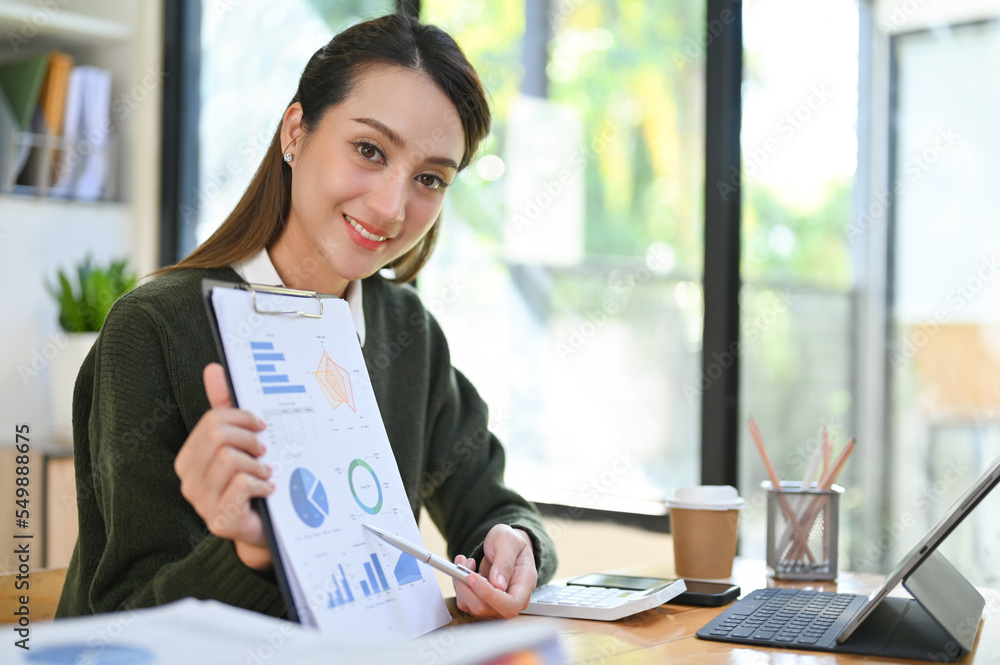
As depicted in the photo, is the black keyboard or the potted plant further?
the potted plant

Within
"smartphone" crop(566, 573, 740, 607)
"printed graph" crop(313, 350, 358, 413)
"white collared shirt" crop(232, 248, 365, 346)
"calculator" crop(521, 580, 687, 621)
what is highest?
"white collared shirt" crop(232, 248, 365, 346)

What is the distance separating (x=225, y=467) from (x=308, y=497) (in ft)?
0.29

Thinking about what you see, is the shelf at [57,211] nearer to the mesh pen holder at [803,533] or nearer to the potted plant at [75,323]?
the potted plant at [75,323]

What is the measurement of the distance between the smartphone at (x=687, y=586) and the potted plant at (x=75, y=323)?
1.63 m

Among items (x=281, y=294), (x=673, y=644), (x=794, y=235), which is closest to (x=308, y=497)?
(x=281, y=294)

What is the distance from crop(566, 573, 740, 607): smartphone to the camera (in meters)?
1.17

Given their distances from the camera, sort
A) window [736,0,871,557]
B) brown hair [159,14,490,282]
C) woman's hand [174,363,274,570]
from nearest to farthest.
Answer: woman's hand [174,363,274,570]
brown hair [159,14,490,282]
window [736,0,871,557]

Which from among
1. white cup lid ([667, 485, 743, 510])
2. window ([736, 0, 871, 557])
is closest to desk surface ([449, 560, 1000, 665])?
white cup lid ([667, 485, 743, 510])

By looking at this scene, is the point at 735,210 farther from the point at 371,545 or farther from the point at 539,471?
the point at 371,545

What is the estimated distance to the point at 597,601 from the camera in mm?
1111

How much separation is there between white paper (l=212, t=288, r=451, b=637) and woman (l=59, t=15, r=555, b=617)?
0.11ft

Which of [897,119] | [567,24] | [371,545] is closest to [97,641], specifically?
[371,545]

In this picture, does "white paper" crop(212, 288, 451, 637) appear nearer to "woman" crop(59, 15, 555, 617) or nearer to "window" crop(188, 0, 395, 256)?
"woman" crop(59, 15, 555, 617)

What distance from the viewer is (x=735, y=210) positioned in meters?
1.96
